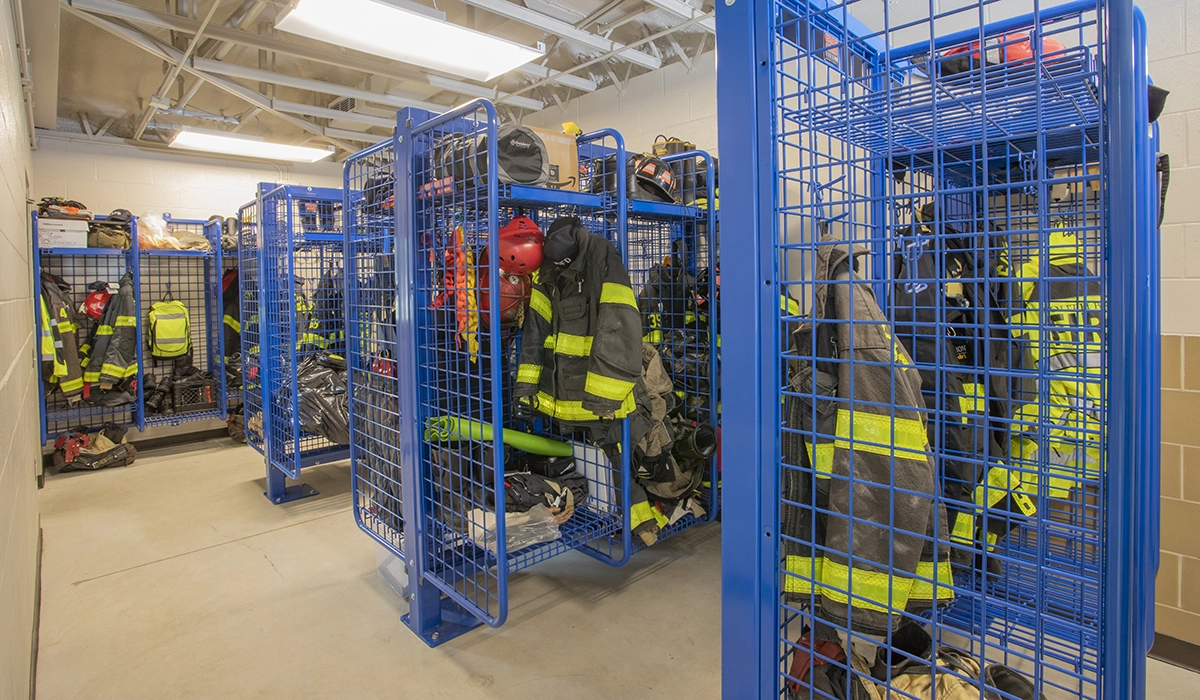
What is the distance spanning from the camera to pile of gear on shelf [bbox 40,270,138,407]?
508 centimetres

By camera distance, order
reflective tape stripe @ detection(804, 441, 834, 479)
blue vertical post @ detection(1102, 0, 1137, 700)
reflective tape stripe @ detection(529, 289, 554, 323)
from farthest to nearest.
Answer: reflective tape stripe @ detection(529, 289, 554, 323) → reflective tape stripe @ detection(804, 441, 834, 479) → blue vertical post @ detection(1102, 0, 1137, 700)

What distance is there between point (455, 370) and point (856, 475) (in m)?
1.61

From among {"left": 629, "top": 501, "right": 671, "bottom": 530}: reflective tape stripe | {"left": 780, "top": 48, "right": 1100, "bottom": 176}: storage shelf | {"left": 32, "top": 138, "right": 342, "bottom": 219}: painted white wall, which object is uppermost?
{"left": 32, "top": 138, "right": 342, "bottom": 219}: painted white wall

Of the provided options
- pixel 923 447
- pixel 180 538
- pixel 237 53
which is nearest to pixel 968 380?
pixel 923 447

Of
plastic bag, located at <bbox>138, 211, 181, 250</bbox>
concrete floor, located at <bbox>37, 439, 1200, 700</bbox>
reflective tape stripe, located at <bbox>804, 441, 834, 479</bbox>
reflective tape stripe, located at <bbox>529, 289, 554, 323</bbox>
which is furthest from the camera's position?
plastic bag, located at <bbox>138, 211, 181, 250</bbox>

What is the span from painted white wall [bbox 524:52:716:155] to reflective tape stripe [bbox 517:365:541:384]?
8.87ft

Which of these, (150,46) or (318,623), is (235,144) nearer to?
(150,46)

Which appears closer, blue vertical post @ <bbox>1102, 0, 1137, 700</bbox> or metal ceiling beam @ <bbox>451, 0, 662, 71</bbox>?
blue vertical post @ <bbox>1102, 0, 1137, 700</bbox>

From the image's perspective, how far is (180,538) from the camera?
3.70 meters

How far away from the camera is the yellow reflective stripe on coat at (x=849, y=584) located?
1066 millimetres


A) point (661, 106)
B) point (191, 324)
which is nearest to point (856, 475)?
point (661, 106)

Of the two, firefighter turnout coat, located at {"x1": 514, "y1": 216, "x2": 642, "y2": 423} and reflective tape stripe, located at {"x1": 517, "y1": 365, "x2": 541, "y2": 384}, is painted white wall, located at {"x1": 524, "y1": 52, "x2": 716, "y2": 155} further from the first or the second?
reflective tape stripe, located at {"x1": 517, "y1": 365, "x2": 541, "y2": 384}

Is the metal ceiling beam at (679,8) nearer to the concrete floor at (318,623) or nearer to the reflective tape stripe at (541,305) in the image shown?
the reflective tape stripe at (541,305)

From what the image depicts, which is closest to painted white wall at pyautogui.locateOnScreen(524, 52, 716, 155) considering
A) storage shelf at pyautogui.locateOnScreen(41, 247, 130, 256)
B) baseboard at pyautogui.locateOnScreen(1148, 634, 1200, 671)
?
baseboard at pyautogui.locateOnScreen(1148, 634, 1200, 671)
